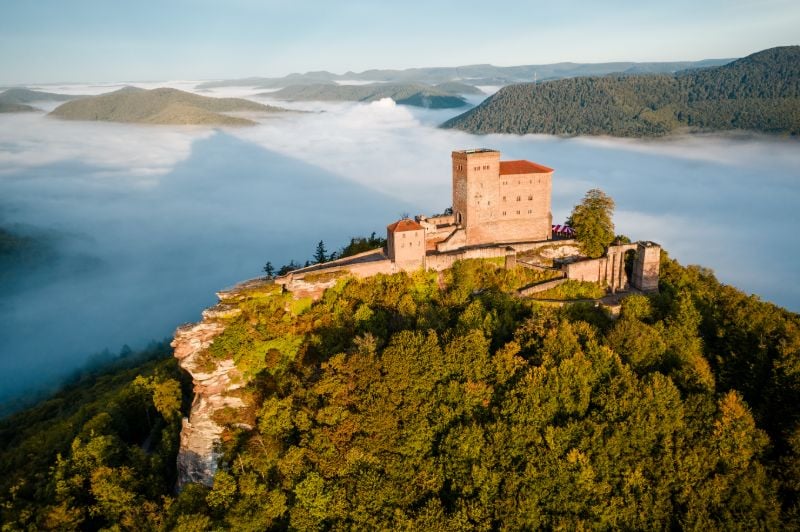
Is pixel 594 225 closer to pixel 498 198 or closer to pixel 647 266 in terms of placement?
pixel 647 266

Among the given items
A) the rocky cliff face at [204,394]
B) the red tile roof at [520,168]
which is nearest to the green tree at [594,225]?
the red tile roof at [520,168]

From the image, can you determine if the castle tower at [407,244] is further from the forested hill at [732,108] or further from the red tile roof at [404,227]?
the forested hill at [732,108]

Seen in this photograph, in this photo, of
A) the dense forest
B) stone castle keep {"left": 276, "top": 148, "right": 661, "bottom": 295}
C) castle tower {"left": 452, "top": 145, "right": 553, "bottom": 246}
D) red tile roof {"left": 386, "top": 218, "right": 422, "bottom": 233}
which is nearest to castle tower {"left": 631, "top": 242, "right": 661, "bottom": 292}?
stone castle keep {"left": 276, "top": 148, "right": 661, "bottom": 295}

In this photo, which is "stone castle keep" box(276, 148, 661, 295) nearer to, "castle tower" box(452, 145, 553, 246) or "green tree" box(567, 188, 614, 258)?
"castle tower" box(452, 145, 553, 246)

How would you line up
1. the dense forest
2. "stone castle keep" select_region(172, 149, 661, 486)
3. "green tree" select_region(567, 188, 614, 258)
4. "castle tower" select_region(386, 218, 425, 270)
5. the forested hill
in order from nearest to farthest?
the dense forest
"stone castle keep" select_region(172, 149, 661, 486)
"castle tower" select_region(386, 218, 425, 270)
"green tree" select_region(567, 188, 614, 258)
the forested hill

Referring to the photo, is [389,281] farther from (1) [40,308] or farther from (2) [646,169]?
(2) [646,169]
